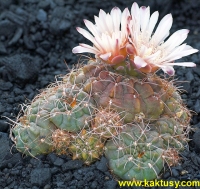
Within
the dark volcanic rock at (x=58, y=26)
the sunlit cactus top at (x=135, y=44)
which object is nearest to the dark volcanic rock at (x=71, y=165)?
the sunlit cactus top at (x=135, y=44)

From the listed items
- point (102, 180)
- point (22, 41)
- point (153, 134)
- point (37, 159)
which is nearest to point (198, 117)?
point (153, 134)

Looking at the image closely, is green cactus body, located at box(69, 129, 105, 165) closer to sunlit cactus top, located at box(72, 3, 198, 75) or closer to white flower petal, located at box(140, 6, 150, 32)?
sunlit cactus top, located at box(72, 3, 198, 75)

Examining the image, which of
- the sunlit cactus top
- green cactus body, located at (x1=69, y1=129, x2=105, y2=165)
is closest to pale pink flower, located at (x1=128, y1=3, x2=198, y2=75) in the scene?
the sunlit cactus top

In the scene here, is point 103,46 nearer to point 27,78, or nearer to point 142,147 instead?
point 142,147

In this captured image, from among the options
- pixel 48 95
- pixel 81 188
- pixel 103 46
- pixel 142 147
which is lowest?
pixel 81 188

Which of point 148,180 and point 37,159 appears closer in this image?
point 148,180

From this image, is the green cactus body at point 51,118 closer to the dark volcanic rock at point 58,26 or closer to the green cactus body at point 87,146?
the green cactus body at point 87,146
